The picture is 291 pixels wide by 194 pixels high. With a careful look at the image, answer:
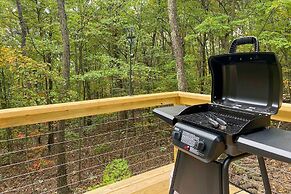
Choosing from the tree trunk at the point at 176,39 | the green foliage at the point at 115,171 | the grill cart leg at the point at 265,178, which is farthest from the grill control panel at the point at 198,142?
the tree trunk at the point at 176,39

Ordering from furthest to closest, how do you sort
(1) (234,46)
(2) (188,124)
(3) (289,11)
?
(3) (289,11) → (1) (234,46) → (2) (188,124)

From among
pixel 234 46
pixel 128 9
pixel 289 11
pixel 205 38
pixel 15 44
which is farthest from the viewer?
pixel 205 38

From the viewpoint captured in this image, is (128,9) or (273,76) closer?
(273,76)

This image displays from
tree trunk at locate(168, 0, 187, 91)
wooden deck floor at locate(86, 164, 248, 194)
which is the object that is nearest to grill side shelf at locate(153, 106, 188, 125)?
wooden deck floor at locate(86, 164, 248, 194)

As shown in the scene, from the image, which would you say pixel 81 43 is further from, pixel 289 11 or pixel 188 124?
pixel 188 124

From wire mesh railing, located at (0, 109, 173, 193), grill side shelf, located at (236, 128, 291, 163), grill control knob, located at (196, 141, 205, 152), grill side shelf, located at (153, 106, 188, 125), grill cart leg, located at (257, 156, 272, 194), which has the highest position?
grill side shelf, located at (153, 106, 188, 125)

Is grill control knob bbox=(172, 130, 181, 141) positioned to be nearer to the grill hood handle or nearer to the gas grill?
the gas grill

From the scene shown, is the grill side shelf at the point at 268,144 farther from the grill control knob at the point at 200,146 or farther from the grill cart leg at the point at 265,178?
the grill cart leg at the point at 265,178

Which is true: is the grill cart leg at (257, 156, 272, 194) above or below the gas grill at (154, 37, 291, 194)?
below

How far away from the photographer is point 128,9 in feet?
24.9

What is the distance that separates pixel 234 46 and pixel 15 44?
6.99m

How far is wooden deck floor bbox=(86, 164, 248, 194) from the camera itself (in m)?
2.04

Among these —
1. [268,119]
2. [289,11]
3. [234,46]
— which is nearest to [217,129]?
[268,119]

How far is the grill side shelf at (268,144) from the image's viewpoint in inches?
33.5
